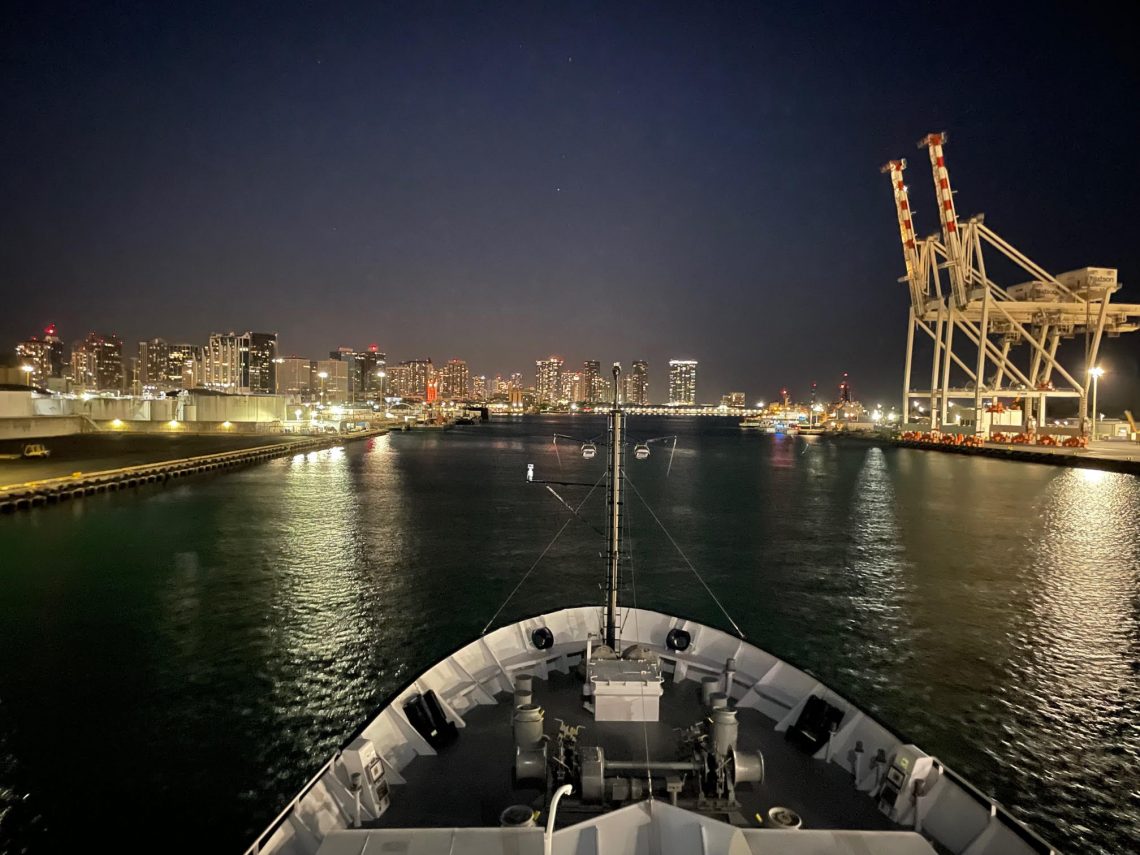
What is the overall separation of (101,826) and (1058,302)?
104356 mm

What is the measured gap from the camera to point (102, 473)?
153 feet

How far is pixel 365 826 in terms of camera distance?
766cm

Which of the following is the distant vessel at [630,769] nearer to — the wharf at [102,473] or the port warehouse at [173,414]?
the wharf at [102,473]

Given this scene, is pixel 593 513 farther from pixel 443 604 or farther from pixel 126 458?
pixel 126 458

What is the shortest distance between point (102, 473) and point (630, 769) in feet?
168

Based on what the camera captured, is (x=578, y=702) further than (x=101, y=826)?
No

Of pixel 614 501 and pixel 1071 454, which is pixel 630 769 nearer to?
pixel 614 501

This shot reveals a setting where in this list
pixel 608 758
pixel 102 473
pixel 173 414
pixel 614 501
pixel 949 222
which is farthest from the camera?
pixel 173 414

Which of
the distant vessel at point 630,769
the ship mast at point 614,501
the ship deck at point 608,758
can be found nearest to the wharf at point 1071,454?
the distant vessel at point 630,769

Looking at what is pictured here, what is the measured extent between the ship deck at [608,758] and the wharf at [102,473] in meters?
40.9

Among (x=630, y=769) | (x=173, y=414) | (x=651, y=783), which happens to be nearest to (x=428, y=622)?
(x=630, y=769)

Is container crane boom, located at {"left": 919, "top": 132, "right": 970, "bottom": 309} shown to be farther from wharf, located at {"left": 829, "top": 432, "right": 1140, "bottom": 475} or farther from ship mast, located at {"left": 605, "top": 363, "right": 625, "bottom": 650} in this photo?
ship mast, located at {"left": 605, "top": 363, "right": 625, "bottom": 650}

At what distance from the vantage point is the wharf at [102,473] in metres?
39.1

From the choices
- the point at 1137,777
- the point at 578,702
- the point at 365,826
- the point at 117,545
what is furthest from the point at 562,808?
the point at 117,545
